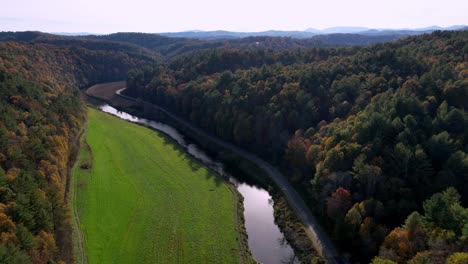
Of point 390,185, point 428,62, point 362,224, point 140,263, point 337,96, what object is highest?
point 428,62

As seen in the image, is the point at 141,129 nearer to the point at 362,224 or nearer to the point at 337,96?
the point at 337,96

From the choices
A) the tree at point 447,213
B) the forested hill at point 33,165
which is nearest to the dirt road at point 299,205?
the tree at point 447,213

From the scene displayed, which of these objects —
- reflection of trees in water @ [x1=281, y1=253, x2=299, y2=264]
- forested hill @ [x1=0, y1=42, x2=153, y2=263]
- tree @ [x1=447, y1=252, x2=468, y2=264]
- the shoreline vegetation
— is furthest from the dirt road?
forested hill @ [x1=0, y1=42, x2=153, y2=263]

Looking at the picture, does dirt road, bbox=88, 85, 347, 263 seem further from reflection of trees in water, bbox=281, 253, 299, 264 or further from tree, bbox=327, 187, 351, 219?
tree, bbox=327, 187, 351, 219

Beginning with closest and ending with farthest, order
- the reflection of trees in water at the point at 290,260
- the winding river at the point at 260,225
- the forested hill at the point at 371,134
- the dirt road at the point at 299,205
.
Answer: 1. the forested hill at the point at 371,134
2. the reflection of trees in water at the point at 290,260
3. the winding river at the point at 260,225
4. the dirt road at the point at 299,205

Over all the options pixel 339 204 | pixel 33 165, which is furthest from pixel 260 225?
pixel 33 165

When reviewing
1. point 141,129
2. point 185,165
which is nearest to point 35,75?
point 141,129

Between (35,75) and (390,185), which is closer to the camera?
(390,185)

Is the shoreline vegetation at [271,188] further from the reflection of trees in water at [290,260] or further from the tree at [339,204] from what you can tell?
the tree at [339,204]
